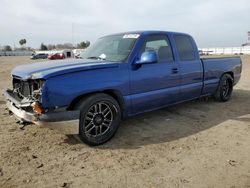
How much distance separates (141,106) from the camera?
4965 millimetres

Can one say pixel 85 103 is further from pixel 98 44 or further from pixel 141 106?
pixel 98 44

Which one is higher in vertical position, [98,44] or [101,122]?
[98,44]

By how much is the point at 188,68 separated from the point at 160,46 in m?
0.87

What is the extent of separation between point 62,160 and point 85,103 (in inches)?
34.9

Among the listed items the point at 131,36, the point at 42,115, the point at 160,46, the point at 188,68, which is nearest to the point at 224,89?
the point at 188,68

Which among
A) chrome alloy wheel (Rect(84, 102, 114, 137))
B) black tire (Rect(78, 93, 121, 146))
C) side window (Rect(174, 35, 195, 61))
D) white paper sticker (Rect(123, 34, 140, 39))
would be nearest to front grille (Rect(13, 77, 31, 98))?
black tire (Rect(78, 93, 121, 146))

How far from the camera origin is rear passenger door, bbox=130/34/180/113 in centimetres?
481

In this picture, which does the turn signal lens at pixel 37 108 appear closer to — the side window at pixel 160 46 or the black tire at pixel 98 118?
the black tire at pixel 98 118

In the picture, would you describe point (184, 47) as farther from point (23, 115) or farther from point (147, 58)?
point (23, 115)

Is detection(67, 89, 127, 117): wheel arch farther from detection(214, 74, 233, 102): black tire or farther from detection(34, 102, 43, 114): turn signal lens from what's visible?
detection(214, 74, 233, 102): black tire

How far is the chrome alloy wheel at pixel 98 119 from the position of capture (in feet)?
14.0

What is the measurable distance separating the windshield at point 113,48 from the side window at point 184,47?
1.18m

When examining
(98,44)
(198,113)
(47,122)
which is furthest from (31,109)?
(198,113)

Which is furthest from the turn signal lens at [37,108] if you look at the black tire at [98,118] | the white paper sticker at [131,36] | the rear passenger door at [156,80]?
the white paper sticker at [131,36]
